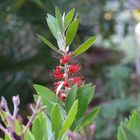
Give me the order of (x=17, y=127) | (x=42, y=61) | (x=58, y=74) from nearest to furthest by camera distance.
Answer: (x=17, y=127) → (x=58, y=74) → (x=42, y=61)

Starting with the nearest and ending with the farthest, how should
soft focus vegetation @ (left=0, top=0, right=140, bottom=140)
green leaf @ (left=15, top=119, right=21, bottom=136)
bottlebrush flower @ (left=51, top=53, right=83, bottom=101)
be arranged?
green leaf @ (left=15, top=119, right=21, bottom=136)
bottlebrush flower @ (left=51, top=53, right=83, bottom=101)
soft focus vegetation @ (left=0, top=0, right=140, bottom=140)

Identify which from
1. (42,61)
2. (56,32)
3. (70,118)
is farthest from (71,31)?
(42,61)

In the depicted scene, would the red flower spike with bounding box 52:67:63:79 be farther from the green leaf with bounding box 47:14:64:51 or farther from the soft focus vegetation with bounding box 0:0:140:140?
the soft focus vegetation with bounding box 0:0:140:140

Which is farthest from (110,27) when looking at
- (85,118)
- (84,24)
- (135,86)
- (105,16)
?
(85,118)

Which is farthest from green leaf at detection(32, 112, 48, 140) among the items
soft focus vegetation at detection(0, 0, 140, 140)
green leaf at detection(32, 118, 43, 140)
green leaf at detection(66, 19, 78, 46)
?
soft focus vegetation at detection(0, 0, 140, 140)

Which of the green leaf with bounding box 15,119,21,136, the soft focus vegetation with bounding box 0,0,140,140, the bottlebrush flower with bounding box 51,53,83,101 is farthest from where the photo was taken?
the soft focus vegetation with bounding box 0,0,140,140

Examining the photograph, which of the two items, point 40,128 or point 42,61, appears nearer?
point 40,128

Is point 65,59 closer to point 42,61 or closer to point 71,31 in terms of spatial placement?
point 71,31

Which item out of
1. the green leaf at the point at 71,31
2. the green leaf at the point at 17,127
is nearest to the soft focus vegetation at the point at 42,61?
the green leaf at the point at 71,31

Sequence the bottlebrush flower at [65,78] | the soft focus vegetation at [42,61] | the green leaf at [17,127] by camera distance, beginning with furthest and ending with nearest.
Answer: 1. the soft focus vegetation at [42,61]
2. the bottlebrush flower at [65,78]
3. the green leaf at [17,127]

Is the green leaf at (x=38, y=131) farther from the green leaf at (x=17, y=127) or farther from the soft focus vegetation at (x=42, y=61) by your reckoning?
the soft focus vegetation at (x=42, y=61)

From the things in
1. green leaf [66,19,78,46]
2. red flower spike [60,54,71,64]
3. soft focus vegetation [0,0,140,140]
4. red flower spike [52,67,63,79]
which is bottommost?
soft focus vegetation [0,0,140,140]
